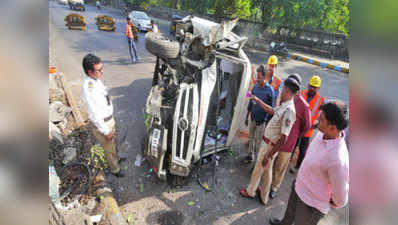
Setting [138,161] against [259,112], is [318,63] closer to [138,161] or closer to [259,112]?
[259,112]

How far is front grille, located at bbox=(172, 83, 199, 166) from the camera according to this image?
296cm

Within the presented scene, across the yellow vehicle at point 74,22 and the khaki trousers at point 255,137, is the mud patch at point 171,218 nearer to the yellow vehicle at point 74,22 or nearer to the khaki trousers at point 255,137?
the khaki trousers at point 255,137

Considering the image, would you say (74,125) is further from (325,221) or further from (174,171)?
(325,221)

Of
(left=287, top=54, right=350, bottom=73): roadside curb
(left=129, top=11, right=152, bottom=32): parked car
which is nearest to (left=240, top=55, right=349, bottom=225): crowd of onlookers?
(left=287, top=54, right=350, bottom=73): roadside curb

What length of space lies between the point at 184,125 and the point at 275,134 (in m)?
1.28

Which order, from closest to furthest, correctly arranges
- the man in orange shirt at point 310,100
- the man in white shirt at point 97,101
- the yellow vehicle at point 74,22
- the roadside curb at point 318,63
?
the man in white shirt at point 97,101 < the man in orange shirt at point 310,100 < the roadside curb at point 318,63 < the yellow vehicle at point 74,22

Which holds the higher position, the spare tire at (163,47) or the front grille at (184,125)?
the spare tire at (163,47)

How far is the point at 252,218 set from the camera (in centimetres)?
294

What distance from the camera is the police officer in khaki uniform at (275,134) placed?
2.50 metres

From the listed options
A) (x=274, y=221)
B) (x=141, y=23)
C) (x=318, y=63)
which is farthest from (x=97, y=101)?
(x=141, y=23)

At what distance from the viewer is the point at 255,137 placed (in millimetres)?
3812

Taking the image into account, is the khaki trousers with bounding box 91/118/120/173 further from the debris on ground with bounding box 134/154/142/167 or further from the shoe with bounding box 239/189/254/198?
the shoe with bounding box 239/189/254/198

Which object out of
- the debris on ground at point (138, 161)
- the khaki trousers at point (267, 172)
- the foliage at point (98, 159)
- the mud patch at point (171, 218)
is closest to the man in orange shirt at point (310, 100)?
the khaki trousers at point (267, 172)

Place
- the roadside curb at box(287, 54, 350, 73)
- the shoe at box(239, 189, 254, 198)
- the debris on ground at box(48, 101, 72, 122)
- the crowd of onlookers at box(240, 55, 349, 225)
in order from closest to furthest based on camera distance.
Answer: the crowd of onlookers at box(240, 55, 349, 225) < the shoe at box(239, 189, 254, 198) < the debris on ground at box(48, 101, 72, 122) < the roadside curb at box(287, 54, 350, 73)
